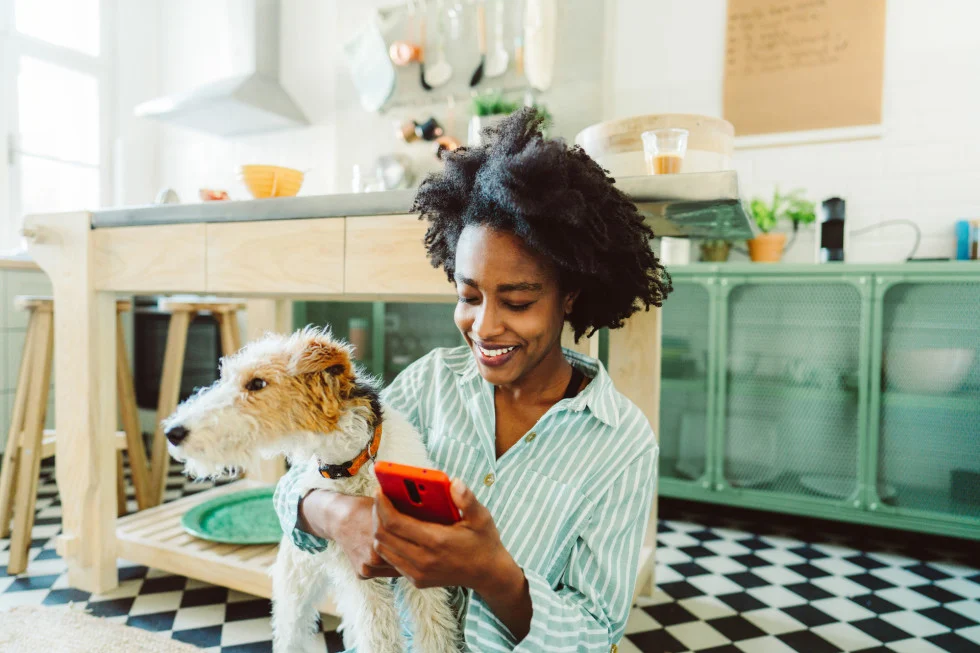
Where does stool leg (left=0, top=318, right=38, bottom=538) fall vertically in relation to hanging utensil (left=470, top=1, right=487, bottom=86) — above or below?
below

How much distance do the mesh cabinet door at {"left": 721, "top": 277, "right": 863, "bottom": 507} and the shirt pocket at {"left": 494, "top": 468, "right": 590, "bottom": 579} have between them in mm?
1831

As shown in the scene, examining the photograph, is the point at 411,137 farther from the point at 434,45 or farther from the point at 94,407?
the point at 94,407

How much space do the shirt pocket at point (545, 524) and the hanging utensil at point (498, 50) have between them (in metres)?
2.82

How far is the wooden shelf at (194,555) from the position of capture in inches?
60.9

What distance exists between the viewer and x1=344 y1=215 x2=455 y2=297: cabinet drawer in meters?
1.24

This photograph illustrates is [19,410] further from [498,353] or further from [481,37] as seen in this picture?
[481,37]

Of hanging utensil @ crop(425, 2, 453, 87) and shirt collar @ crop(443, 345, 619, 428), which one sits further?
hanging utensil @ crop(425, 2, 453, 87)

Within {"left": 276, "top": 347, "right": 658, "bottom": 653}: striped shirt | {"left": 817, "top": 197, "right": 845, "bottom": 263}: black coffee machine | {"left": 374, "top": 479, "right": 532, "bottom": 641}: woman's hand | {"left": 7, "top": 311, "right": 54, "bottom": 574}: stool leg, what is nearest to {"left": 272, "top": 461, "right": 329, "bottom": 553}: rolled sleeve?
{"left": 276, "top": 347, "right": 658, "bottom": 653}: striped shirt

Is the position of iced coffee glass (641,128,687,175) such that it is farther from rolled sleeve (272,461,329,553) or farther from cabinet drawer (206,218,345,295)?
rolled sleeve (272,461,329,553)

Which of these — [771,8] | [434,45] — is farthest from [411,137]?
[771,8]

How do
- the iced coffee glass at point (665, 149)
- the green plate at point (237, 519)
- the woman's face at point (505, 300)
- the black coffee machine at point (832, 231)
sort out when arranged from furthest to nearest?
1. the black coffee machine at point (832, 231)
2. the green plate at point (237, 519)
3. the iced coffee glass at point (665, 149)
4. the woman's face at point (505, 300)

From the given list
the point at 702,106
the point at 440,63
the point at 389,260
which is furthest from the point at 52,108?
the point at 702,106

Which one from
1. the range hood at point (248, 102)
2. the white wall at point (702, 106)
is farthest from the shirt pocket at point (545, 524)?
the range hood at point (248, 102)

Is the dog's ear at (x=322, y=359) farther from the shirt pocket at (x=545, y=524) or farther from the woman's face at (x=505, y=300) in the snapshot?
the shirt pocket at (x=545, y=524)
